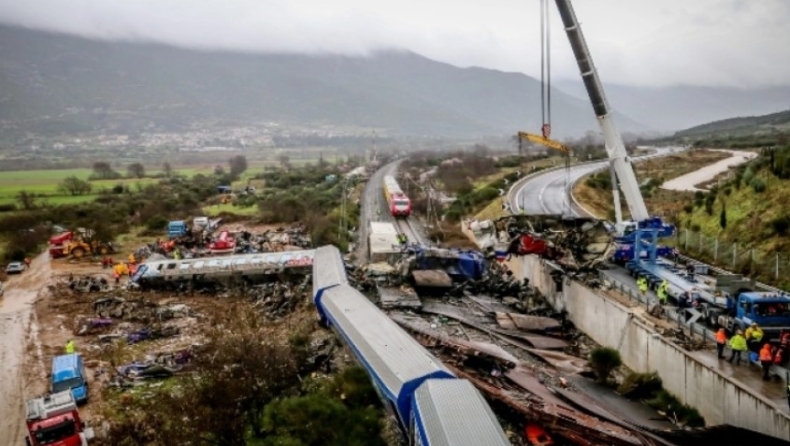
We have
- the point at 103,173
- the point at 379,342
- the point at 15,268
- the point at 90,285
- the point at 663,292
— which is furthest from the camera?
the point at 103,173

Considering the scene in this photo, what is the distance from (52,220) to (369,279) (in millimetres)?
51322

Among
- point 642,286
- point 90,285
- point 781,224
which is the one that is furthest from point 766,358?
point 90,285

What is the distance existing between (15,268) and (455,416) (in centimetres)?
4878

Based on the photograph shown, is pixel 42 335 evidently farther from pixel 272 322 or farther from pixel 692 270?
pixel 692 270

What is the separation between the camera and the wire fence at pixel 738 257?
27.2 m

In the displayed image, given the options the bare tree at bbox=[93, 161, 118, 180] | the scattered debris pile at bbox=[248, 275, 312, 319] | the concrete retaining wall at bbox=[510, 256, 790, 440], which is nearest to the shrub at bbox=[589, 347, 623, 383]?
the concrete retaining wall at bbox=[510, 256, 790, 440]

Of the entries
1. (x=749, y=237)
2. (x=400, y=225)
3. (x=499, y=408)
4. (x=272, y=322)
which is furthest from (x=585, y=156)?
(x=499, y=408)

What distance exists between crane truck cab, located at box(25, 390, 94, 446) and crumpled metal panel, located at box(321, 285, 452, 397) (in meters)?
9.19

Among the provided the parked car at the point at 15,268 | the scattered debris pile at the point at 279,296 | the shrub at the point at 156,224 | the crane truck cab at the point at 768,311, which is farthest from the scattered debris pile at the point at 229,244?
the crane truck cab at the point at 768,311

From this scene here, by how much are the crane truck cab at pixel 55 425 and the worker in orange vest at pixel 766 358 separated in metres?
21.0

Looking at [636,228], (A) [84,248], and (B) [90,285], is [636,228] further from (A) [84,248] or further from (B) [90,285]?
(A) [84,248]

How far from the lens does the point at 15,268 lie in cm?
5119

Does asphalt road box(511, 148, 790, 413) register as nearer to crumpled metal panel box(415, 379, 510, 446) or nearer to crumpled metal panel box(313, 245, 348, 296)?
crumpled metal panel box(415, 379, 510, 446)

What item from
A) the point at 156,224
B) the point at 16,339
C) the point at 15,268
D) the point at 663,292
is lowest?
the point at 16,339
